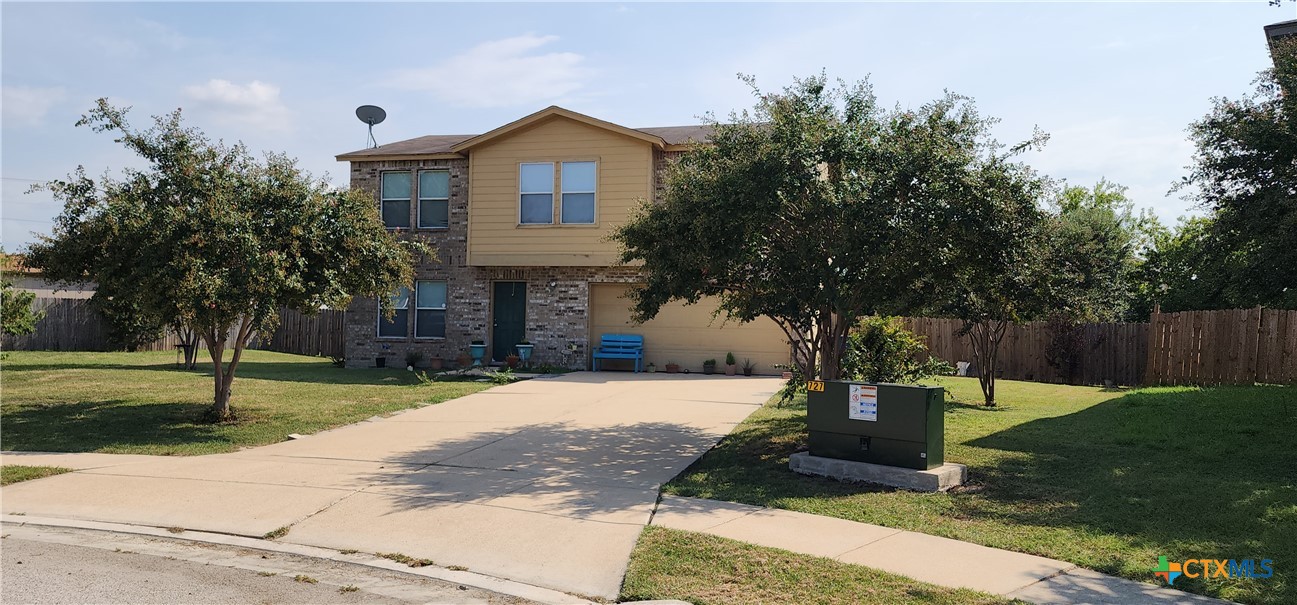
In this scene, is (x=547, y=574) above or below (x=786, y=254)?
below

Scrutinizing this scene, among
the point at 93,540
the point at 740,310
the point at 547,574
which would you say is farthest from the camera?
the point at 740,310

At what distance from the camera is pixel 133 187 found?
11.8 metres

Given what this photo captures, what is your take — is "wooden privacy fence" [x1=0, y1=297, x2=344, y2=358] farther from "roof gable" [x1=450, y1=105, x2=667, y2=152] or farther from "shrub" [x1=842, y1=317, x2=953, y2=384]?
"shrub" [x1=842, y1=317, x2=953, y2=384]

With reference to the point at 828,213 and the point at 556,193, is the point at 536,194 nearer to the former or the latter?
the point at 556,193

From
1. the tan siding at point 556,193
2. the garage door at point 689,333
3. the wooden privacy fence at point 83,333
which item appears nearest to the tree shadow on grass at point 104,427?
the tan siding at point 556,193

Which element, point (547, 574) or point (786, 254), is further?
point (786, 254)

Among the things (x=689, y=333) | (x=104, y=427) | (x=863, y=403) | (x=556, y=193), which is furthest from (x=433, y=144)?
(x=863, y=403)

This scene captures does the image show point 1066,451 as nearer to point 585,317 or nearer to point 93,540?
point 93,540

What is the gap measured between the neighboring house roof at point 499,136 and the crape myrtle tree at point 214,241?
27.6 ft

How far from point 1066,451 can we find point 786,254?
4044 mm

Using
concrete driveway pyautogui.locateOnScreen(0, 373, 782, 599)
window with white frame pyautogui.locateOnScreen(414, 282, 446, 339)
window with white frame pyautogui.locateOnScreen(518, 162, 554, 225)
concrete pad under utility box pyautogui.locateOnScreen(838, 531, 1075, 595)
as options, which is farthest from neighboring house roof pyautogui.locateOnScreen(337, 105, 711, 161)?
concrete pad under utility box pyautogui.locateOnScreen(838, 531, 1075, 595)

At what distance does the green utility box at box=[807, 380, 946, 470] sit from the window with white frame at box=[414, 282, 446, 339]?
14719 mm

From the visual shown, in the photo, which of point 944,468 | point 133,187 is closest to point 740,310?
point 944,468

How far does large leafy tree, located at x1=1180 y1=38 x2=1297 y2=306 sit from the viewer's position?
31.3 ft
